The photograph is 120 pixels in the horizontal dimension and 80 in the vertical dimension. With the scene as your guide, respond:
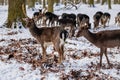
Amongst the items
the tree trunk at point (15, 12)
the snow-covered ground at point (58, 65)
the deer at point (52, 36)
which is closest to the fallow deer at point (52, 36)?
the deer at point (52, 36)

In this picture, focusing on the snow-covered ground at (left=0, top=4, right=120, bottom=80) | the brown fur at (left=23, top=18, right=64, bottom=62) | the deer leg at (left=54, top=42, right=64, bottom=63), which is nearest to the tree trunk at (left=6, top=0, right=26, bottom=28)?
the snow-covered ground at (left=0, top=4, right=120, bottom=80)

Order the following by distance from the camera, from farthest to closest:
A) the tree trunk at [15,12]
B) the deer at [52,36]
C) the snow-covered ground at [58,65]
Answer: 1. the tree trunk at [15,12]
2. the deer at [52,36]
3. the snow-covered ground at [58,65]

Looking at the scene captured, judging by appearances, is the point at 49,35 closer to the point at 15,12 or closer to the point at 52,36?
the point at 52,36

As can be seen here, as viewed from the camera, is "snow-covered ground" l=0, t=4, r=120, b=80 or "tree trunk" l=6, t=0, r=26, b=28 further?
"tree trunk" l=6, t=0, r=26, b=28

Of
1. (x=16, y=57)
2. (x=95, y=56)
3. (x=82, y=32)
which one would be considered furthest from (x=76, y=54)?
(x=16, y=57)

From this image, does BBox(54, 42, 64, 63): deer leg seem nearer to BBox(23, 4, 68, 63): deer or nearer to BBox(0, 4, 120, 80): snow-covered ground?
BBox(23, 4, 68, 63): deer

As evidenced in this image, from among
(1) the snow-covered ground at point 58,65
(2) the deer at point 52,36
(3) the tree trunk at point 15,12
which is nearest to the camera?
(1) the snow-covered ground at point 58,65

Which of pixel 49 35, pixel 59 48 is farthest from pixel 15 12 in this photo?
pixel 59 48

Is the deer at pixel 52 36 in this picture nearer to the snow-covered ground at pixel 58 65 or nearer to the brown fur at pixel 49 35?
the brown fur at pixel 49 35

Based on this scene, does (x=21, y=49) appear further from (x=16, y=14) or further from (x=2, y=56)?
(x=16, y=14)

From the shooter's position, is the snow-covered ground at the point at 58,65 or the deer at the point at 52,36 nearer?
the snow-covered ground at the point at 58,65

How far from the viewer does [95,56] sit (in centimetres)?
1255

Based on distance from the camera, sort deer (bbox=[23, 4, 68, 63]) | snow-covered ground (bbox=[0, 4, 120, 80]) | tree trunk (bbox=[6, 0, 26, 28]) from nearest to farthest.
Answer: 1. snow-covered ground (bbox=[0, 4, 120, 80])
2. deer (bbox=[23, 4, 68, 63])
3. tree trunk (bbox=[6, 0, 26, 28])

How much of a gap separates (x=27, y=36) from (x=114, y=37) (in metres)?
6.65
